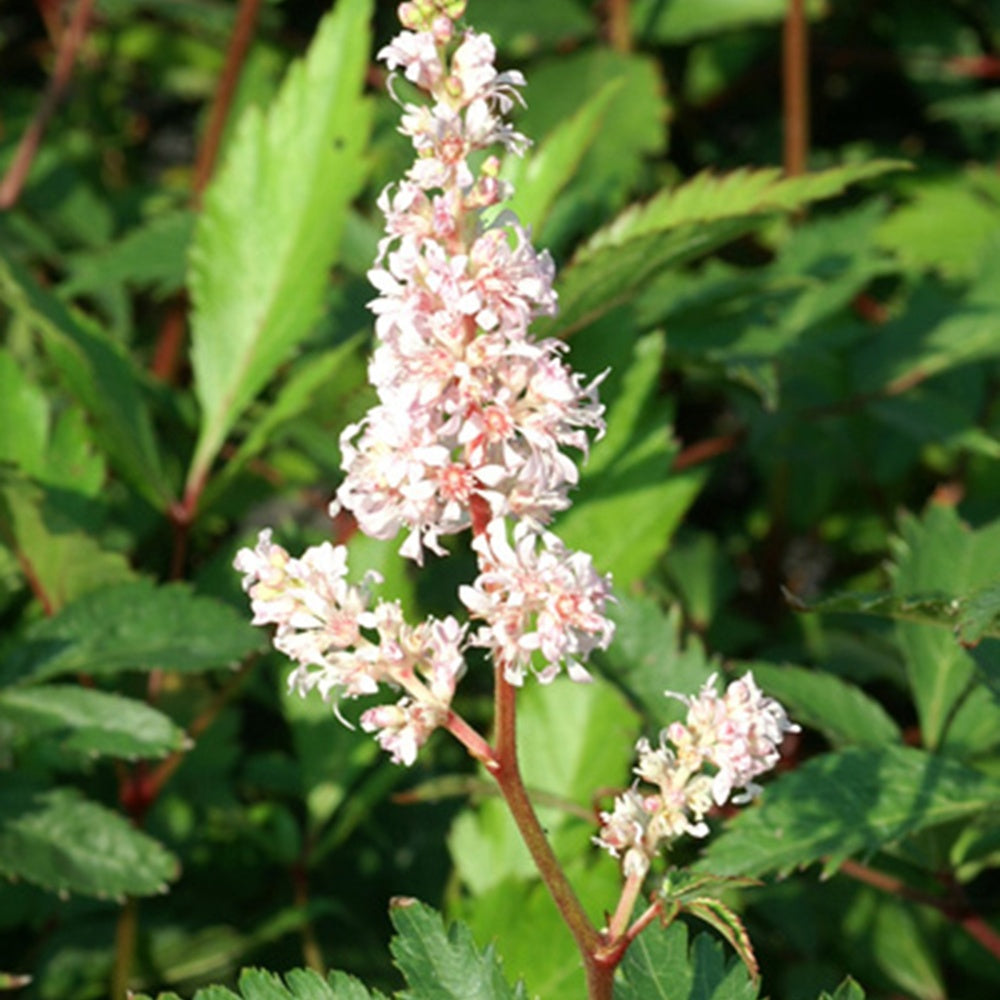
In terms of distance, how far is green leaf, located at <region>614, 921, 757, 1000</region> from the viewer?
988 millimetres

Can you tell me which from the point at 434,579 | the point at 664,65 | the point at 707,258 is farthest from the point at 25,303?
the point at 664,65

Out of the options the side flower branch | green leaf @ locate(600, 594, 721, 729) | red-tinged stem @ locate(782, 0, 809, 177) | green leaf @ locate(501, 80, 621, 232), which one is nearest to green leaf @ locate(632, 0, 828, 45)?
red-tinged stem @ locate(782, 0, 809, 177)

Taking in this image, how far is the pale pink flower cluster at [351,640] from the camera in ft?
2.73

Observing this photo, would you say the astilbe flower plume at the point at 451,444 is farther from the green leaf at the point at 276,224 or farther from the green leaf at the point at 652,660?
the green leaf at the point at 276,224

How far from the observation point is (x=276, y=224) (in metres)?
1.79

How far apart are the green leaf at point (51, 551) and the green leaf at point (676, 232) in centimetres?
51

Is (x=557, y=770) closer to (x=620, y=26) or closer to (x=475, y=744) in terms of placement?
(x=475, y=744)

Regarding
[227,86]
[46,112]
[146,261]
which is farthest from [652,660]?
[46,112]

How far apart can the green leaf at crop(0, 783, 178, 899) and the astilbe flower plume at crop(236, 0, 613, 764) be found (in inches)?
24.9

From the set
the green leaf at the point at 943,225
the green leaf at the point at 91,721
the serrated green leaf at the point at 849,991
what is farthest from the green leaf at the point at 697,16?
the serrated green leaf at the point at 849,991

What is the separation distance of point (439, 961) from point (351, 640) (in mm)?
253

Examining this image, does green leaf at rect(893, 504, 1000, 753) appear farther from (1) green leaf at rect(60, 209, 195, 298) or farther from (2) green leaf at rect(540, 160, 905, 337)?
(1) green leaf at rect(60, 209, 195, 298)

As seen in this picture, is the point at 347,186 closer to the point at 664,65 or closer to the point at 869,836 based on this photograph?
the point at 869,836

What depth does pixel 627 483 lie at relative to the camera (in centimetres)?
170
